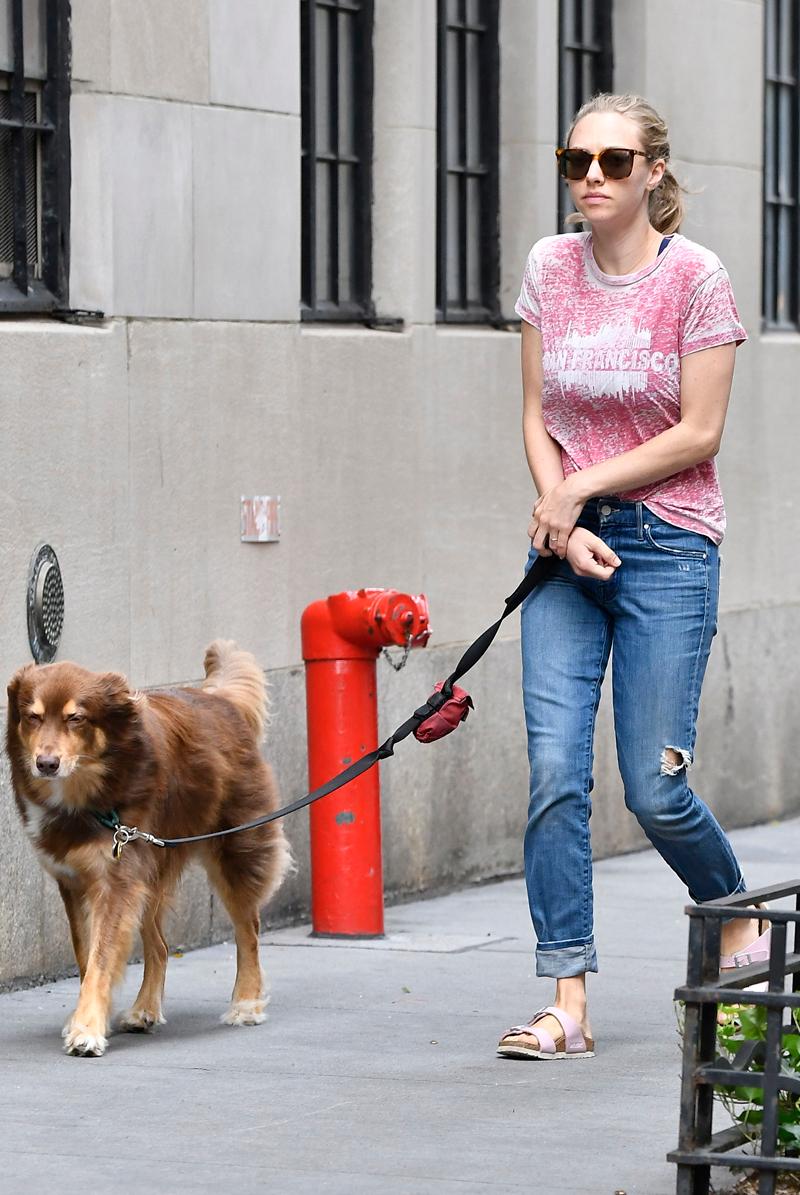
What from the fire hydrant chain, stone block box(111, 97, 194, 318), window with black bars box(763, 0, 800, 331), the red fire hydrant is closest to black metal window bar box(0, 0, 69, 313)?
stone block box(111, 97, 194, 318)

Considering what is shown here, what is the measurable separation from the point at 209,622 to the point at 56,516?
3.07ft

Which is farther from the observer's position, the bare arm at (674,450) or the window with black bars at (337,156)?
the window with black bars at (337,156)

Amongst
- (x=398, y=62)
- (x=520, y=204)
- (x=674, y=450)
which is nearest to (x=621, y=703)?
(x=674, y=450)

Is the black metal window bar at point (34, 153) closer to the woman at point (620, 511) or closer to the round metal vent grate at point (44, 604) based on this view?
the round metal vent grate at point (44, 604)

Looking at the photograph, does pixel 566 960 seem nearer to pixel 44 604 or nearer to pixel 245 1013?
pixel 245 1013

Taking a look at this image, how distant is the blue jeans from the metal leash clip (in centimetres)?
102

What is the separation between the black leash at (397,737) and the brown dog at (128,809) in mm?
41

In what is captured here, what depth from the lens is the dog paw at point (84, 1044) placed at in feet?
21.0

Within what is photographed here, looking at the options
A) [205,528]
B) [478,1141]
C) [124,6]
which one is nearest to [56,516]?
[205,528]

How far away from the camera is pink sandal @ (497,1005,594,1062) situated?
A: 627 centimetres

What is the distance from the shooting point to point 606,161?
6.05m

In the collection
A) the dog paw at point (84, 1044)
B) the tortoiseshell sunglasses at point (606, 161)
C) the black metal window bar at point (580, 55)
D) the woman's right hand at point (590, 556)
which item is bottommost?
the dog paw at point (84, 1044)

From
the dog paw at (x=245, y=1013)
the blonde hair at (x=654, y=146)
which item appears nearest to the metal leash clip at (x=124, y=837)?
the dog paw at (x=245, y=1013)

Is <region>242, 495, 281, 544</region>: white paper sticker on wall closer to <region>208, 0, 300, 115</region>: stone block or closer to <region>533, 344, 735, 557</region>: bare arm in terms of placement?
<region>208, 0, 300, 115</region>: stone block
